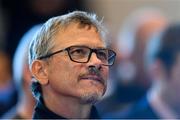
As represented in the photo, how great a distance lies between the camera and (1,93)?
115 inches

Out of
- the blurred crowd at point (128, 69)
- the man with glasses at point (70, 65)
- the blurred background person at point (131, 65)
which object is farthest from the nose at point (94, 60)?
the blurred background person at point (131, 65)

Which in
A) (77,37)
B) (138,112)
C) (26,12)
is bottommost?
(138,112)

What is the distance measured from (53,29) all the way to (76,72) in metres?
0.13

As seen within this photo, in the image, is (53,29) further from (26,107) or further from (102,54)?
(26,107)

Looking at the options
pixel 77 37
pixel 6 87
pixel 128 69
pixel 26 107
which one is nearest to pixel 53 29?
pixel 77 37

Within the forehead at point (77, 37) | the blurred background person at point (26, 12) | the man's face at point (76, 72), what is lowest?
the man's face at point (76, 72)

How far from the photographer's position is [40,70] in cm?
194

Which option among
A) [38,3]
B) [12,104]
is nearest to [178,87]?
[12,104]

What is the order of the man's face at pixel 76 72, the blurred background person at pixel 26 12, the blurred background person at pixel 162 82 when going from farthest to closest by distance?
the blurred background person at pixel 26 12 < the blurred background person at pixel 162 82 < the man's face at pixel 76 72

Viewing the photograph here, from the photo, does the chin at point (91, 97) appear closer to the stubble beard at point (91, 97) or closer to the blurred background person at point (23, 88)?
the stubble beard at point (91, 97)

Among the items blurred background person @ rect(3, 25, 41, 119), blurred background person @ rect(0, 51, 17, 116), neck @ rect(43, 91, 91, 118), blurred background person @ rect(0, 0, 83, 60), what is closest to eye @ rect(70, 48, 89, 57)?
neck @ rect(43, 91, 91, 118)

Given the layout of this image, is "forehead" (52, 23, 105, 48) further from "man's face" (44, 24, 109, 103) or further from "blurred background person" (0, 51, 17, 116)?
"blurred background person" (0, 51, 17, 116)

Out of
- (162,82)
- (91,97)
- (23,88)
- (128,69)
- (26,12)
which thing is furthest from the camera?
(26,12)

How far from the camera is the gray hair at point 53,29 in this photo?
193cm
